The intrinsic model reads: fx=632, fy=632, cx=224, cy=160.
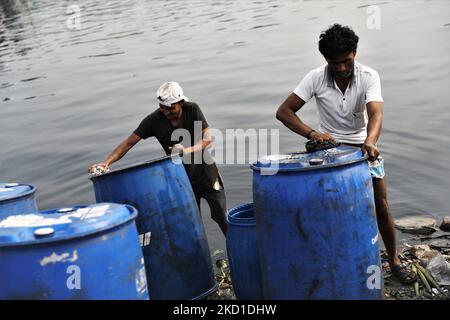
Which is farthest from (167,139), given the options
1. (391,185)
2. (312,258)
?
(391,185)

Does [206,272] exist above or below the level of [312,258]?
below

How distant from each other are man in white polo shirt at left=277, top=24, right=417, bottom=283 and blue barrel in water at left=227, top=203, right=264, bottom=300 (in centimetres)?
86

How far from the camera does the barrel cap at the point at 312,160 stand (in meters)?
3.97

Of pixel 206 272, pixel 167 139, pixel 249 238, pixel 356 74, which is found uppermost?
pixel 356 74

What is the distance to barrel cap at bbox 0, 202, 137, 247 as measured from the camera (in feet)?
11.1

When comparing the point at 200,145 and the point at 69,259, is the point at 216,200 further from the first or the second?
the point at 69,259

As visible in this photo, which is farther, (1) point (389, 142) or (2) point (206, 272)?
(1) point (389, 142)

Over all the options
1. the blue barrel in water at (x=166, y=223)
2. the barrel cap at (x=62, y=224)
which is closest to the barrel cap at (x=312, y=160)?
the blue barrel in water at (x=166, y=223)

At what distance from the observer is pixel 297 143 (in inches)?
405

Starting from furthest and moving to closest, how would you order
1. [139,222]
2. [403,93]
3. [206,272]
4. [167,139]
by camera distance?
[403,93]
[167,139]
[206,272]
[139,222]

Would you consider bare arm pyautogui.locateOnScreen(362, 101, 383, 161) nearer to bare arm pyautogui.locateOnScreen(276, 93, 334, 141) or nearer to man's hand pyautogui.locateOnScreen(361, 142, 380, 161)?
man's hand pyautogui.locateOnScreen(361, 142, 380, 161)

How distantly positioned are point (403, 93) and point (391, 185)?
4.26 metres

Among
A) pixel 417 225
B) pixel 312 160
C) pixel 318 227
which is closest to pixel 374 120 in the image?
pixel 312 160
